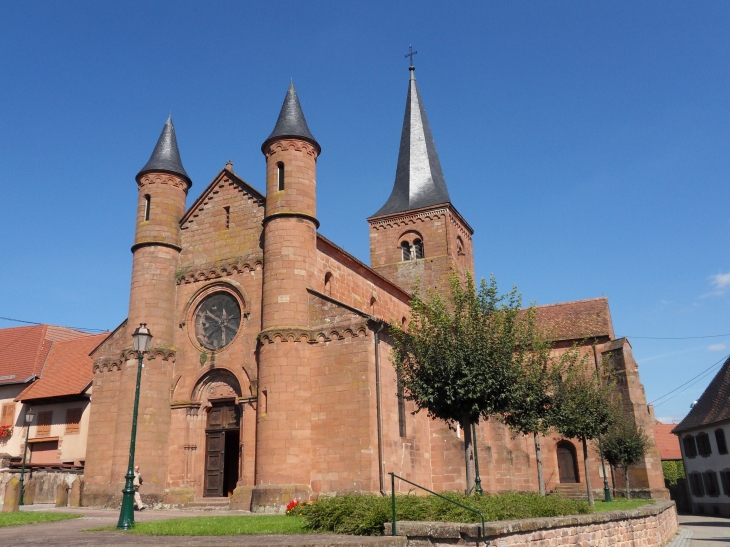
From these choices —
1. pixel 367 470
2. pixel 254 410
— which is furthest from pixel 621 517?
pixel 254 410

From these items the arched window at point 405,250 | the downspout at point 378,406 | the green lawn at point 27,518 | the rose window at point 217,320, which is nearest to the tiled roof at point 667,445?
the arched window at point 405,250

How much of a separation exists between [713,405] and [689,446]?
5.87 meters

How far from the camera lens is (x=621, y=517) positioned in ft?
53.3

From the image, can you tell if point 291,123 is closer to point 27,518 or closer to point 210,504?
point 210,504

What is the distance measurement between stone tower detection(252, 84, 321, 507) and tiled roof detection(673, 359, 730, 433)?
31.9 meters

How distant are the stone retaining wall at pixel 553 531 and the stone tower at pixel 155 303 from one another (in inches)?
576

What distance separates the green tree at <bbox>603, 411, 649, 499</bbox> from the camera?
3312cm

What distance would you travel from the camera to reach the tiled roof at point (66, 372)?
35.1 m

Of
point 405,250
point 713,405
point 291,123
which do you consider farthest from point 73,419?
point 713,405

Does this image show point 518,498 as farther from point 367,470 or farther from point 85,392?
point 85,392

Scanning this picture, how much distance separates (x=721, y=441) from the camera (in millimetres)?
42344

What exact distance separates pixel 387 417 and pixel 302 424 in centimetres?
294

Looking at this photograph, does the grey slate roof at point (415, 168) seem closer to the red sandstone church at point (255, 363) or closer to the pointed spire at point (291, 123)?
the red sandstone church at point (255, 363)

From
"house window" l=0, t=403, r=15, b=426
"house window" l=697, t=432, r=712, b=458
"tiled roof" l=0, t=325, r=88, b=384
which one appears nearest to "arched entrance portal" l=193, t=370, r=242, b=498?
"tiled roof" l=0, t=325, r=88, b=384
